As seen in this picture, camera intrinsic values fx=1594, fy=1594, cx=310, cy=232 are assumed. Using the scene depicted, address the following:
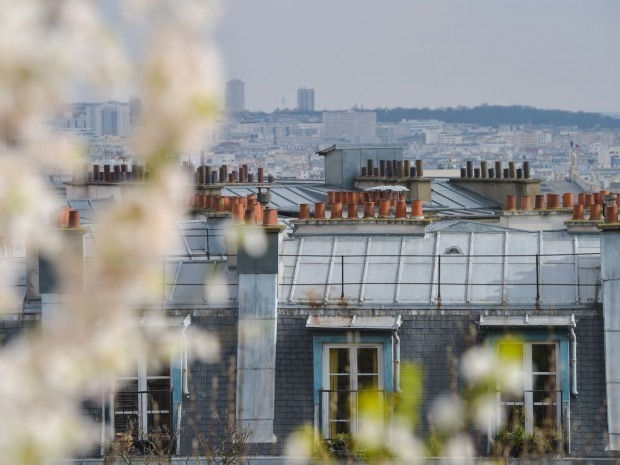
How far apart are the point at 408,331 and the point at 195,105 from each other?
559 inches

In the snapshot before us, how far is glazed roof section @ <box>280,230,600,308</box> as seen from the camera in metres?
18.2

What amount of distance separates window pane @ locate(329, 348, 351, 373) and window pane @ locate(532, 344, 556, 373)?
2.00m

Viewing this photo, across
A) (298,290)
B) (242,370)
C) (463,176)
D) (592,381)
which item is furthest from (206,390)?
(463,176)

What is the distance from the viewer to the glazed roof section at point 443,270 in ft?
59.7

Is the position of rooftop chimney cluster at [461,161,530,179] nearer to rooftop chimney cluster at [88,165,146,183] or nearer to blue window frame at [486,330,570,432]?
rooftop chimney cluster at [88,165,146,183]

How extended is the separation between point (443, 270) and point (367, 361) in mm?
2138

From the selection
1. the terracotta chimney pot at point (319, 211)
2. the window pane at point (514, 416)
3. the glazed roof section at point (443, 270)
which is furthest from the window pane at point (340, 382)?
the terracotta chimney pot at point (319, 211)

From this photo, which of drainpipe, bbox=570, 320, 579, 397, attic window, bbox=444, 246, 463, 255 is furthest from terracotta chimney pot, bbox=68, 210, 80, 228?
drainpipe, bbox=570, 320, 579, 397

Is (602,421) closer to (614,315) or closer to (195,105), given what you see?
(614,315)

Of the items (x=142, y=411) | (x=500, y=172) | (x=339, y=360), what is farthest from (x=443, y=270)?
(x=500, y=172)

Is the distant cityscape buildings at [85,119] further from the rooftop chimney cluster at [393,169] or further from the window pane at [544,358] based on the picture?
the rooftop chimney cluster at [393,169]

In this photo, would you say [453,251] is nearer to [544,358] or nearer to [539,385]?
[544,358]

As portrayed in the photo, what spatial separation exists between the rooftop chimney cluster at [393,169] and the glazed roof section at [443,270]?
1206 inches

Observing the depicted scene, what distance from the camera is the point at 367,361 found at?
1730 centimetres
